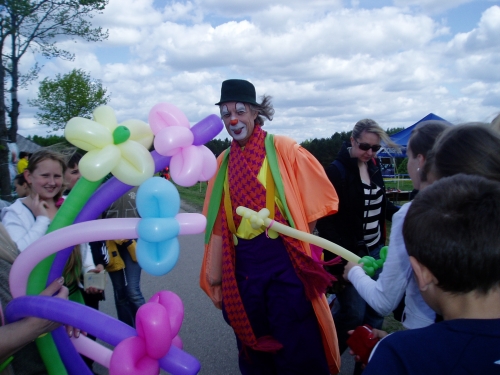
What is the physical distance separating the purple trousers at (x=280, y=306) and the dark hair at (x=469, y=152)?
1.22 m

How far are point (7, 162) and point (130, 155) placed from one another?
832 centimetres

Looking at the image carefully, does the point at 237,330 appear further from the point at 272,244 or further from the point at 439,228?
the point at 439,228

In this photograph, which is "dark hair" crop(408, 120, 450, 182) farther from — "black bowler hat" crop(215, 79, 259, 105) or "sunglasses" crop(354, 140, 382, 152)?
"black bowler hat" crop(215, 79, 259, 105)

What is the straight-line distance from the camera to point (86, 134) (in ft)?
4.47

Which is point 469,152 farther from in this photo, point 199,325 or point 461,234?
point 199,325

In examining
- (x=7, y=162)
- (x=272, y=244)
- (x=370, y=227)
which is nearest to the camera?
(x=272, y=244)

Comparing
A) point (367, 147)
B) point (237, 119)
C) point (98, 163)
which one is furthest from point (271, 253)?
point (98, 163)

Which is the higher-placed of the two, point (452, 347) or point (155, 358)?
point (452, 347)

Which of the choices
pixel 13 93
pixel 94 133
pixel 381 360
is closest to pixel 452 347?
pixel 381 360

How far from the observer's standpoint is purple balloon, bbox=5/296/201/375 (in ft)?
4.69

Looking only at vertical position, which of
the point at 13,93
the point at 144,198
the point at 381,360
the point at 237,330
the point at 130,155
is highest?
the point at 13,93

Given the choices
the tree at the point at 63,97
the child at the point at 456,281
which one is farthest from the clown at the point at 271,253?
the tree at the point at 63,97

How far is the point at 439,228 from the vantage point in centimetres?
107

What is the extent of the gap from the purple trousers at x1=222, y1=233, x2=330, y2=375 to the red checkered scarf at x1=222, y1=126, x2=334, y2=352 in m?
0.05
